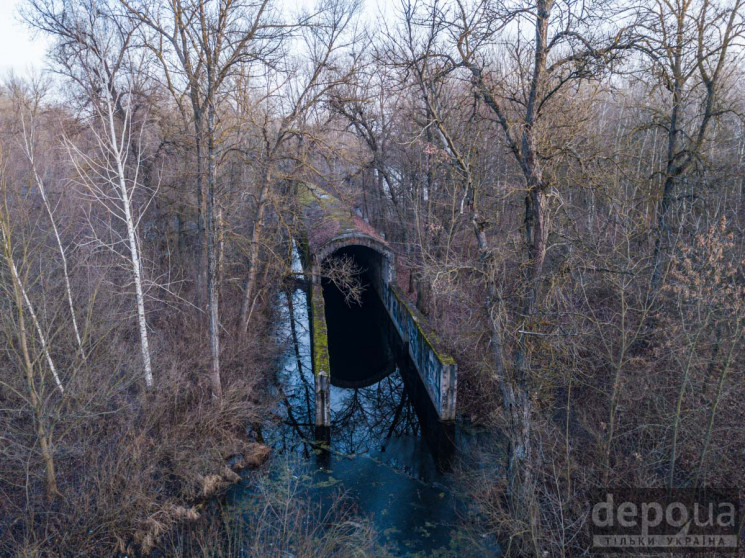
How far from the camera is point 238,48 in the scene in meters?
11.0

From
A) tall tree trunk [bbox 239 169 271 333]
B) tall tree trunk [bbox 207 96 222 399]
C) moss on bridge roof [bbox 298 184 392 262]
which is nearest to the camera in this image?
tall tree trunk [bbox 207 96 222 399]

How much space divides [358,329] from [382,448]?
376 inches

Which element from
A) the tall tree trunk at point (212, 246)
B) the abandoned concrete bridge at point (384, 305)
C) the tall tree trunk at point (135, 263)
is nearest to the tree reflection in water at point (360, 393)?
the abandoned concrete bridge at point (384, 305)

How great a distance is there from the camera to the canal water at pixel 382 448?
30.0ft

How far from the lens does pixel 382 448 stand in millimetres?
11977

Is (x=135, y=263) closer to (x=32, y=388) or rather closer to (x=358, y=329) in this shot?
(x=32, y=388)

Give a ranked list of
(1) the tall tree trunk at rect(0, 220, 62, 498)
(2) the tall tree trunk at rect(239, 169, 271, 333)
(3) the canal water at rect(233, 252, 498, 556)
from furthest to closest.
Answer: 1. (2) the tall tree trunk at rect(239, 169, 271, 333)
2. (3) the canal water at rect(233, 252, 498, 556)
3. (1) the tall tree trunk at rect(0, 220, 62, 498)

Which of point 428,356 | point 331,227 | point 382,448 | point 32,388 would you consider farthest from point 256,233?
point 32,388
